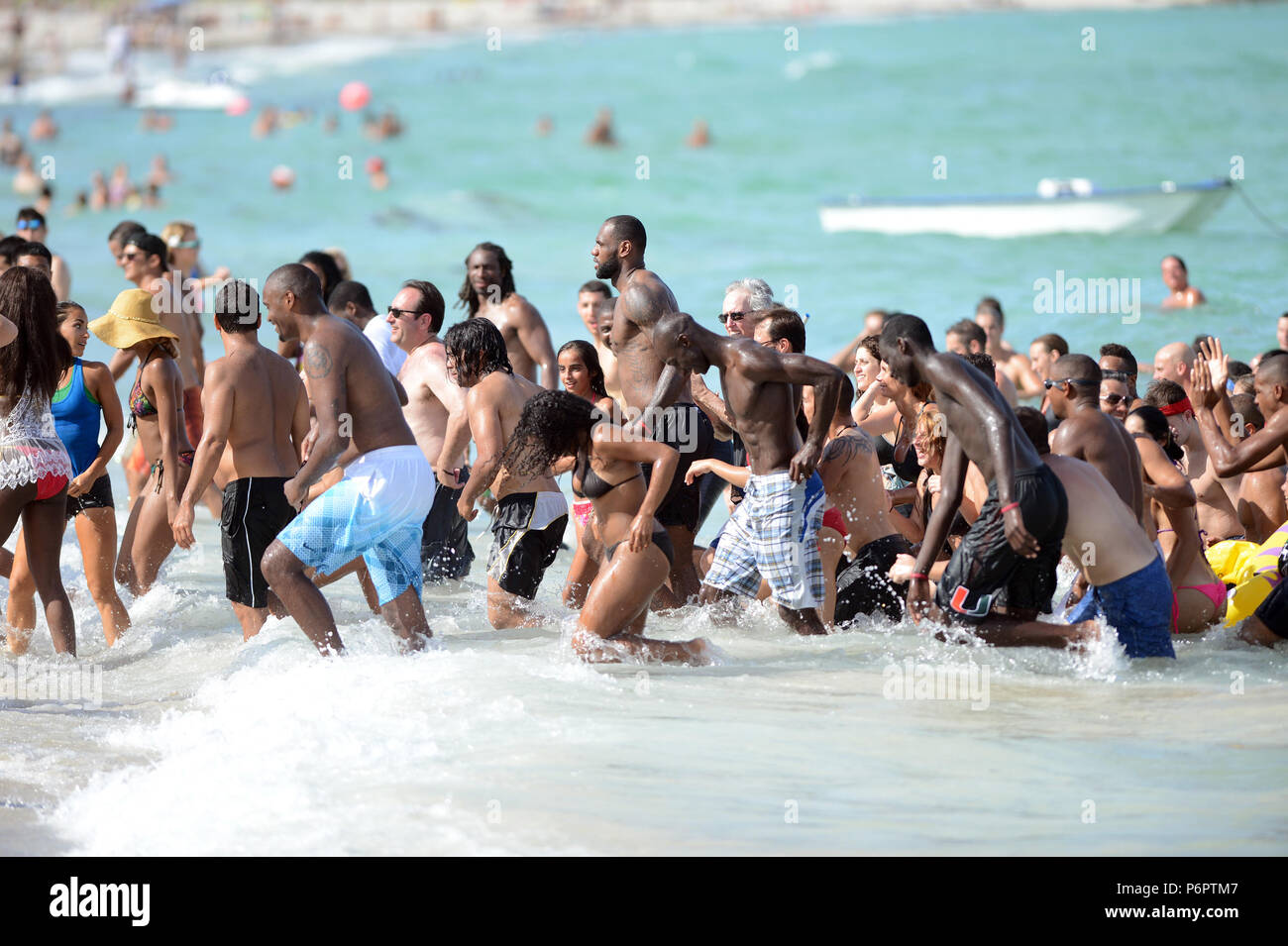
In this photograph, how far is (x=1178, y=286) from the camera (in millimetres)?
13250


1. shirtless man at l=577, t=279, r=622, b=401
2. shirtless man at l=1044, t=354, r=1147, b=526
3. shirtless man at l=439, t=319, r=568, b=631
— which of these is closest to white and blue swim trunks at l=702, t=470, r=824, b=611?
shirtless man at l=439, t=319, r=568, b=631

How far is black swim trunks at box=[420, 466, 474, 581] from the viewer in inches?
305

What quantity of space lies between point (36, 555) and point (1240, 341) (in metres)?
11.3

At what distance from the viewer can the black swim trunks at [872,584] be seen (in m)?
6.48

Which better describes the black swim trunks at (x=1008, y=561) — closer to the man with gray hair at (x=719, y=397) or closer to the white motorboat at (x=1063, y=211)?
the man with gray hair at (x=719, y=397)

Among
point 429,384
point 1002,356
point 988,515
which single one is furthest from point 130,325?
point 1002,356

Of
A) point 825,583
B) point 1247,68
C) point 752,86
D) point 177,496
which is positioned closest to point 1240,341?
point 825,583

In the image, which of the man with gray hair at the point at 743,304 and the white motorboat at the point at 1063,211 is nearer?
the man with gray hair at the point at 743,304

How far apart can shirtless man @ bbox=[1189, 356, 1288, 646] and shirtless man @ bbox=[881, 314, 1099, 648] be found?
0.96 metres

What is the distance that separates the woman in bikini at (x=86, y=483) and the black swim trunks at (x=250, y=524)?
0.81m

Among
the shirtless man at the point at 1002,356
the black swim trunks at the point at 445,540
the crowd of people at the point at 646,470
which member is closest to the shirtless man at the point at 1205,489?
the crowd of people at the point at 646,470

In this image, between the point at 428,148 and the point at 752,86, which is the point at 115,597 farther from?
the point at 752,86

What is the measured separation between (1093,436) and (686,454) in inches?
74.1
